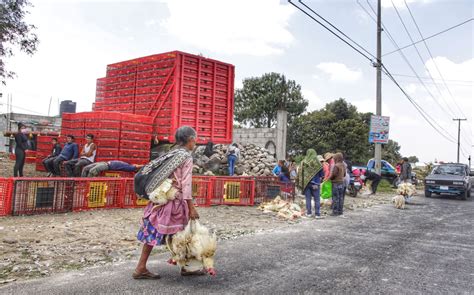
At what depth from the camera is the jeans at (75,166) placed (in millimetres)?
9508

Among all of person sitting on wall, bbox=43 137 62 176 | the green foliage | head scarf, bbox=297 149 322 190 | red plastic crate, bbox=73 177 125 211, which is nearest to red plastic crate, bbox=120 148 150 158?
red plastic crate, bbox=73 177 125 211

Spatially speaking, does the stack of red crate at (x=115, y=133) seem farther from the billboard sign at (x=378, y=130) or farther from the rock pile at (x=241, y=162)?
the billboard sign at (x=378, y=130)

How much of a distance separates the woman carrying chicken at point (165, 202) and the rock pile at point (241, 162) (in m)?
11.5

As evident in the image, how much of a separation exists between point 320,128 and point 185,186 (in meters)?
39.7

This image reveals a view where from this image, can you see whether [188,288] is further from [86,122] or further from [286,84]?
[286,84]

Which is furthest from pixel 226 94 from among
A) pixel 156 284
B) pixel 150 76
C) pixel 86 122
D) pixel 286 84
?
pixel 286 84

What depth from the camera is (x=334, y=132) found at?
4147 centimetres

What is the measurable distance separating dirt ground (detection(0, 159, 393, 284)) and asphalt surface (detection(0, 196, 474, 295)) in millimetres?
429

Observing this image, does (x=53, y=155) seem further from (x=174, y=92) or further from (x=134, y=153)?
(x=174, y=92)

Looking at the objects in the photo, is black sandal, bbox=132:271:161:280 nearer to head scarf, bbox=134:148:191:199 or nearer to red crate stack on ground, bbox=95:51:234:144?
head scarf, bbox=134:148:191:199

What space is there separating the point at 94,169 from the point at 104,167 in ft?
0.84

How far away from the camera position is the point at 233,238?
6.58 metres

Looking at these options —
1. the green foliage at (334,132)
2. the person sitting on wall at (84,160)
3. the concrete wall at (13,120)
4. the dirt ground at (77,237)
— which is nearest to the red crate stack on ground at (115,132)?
the person sitting on wall at (84,160)

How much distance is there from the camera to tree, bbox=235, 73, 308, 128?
4866 cm
